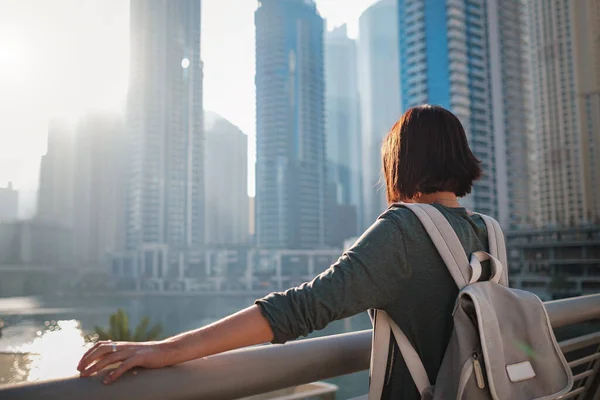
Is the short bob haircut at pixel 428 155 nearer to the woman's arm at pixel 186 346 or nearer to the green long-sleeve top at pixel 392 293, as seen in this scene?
the green long-sleeve top at pixel 392 293

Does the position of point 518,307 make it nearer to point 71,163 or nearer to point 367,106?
point 71,163

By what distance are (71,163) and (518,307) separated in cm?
7611

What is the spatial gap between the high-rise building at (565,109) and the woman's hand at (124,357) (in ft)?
224

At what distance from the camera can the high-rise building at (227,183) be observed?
7431cm

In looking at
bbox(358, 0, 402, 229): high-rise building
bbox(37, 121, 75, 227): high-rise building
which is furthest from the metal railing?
bbox(358, 0, 402, 229): high-rise building

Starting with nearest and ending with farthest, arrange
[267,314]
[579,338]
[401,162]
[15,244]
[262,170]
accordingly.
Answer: [267,314]
[401,162]
[579,338]
[15,244]
[262,170]

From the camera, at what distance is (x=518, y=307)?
2.64 ft

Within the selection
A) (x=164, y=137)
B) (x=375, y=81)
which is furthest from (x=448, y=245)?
(x=375, y=81)

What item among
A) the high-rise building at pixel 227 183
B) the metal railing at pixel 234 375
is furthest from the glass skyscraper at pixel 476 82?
the metal railing at pixel 234 375

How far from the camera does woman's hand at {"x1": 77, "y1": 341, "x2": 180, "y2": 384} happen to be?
26.1 inches

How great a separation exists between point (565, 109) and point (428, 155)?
251 ft

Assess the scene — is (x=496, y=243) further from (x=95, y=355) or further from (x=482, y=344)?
(x=95, y=355)

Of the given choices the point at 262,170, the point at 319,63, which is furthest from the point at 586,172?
the point at 262,170

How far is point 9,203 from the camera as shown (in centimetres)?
4969
